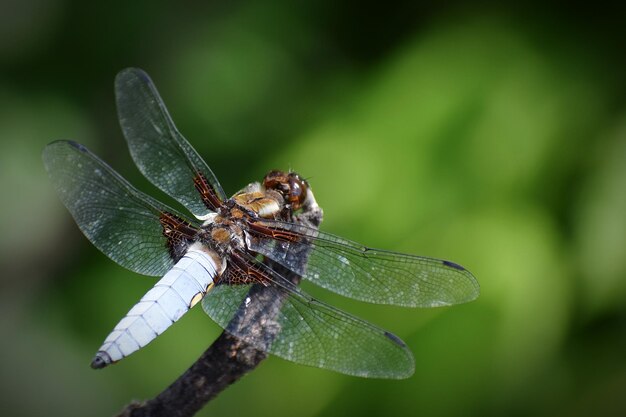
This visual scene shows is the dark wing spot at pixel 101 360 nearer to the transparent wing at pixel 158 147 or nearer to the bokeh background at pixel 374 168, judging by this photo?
the transparent wing at pixel 158 147

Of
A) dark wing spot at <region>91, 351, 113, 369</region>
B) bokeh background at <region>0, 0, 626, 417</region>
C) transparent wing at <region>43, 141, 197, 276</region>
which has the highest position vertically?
bokeh background at <region>0, 0, 626, 417</region>

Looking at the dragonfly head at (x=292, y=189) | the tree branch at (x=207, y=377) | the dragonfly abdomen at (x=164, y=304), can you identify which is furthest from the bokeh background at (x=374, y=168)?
the tree branch at (x=207, y=377)

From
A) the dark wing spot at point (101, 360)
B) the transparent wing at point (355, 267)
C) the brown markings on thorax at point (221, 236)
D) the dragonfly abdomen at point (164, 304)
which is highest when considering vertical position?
the transparent wing at point (355, 267)

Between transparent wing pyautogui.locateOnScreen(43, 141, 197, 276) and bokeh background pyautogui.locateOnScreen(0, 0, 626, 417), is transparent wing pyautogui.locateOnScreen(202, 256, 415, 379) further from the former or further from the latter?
bokeh background pyautogui.locateOnScreen(0, 0, 626, 417)

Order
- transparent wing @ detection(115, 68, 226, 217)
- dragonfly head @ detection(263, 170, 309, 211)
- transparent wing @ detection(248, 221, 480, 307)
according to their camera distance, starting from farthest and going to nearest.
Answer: transparent wing @ detection(115, 68, 226, 217) < dragonfly head @ detection(263, 170, 309, 211) < transparent wing @ detection(248, 221, 480, 307)

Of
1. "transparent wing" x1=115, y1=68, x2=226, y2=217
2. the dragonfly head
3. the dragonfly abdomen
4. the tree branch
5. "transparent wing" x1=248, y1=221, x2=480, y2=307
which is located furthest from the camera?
"transparent wing" x1=115, y1=68, x2=226, y2=217

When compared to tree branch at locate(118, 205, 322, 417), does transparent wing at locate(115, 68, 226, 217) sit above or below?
above

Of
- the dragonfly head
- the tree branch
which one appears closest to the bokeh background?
the dragonfly head

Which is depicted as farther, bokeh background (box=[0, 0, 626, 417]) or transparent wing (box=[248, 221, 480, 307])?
bokeh background (box=[0, 0, 626, 417])

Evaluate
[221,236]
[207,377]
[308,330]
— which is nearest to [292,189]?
[221,236]
